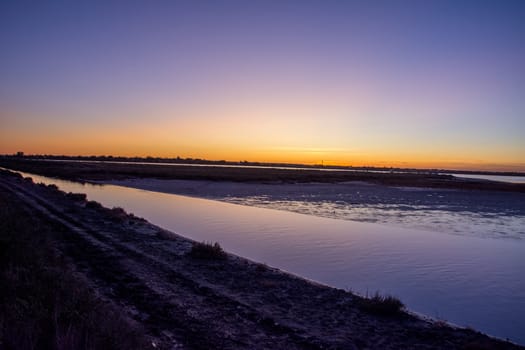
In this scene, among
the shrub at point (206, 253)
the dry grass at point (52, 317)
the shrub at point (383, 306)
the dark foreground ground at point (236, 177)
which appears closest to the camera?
the dry grass at point (52, 317)

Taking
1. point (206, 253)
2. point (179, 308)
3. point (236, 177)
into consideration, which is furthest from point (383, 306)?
point (236, 177)

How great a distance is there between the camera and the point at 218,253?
1259 cm

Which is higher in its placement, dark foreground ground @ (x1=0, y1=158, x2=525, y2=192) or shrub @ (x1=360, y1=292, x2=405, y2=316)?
dark foreground ground @ (x1=0, y1=158, x2=525, y2=192)

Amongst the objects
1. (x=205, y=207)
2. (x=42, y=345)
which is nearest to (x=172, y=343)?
(x=42, y=345)

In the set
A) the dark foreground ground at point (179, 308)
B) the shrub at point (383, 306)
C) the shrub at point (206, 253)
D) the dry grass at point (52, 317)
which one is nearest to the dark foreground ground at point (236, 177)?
the shrub at point (206, 253)

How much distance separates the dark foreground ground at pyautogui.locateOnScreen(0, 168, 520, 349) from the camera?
5172mm

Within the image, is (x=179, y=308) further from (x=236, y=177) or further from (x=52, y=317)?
(x=236, y=177)

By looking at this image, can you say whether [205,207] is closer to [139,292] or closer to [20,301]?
[139,292]

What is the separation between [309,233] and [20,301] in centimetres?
1396

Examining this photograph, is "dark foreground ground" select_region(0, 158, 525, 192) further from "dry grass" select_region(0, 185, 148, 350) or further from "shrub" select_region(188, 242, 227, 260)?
"dry grass" select_region(0, 185, 148, 350)

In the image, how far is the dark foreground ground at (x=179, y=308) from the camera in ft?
17.0

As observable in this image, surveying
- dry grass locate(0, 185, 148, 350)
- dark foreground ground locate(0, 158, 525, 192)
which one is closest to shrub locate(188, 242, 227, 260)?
dry grass locate(0, 185, 148, 350)

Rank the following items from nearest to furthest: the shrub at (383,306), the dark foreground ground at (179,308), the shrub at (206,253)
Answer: the dark foreground ground at (179,308) → the shrub at (383,306) → the shrub at (206,253)

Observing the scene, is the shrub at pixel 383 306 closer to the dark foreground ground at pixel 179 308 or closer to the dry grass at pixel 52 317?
the dark foreground ground at pixel 179 308
